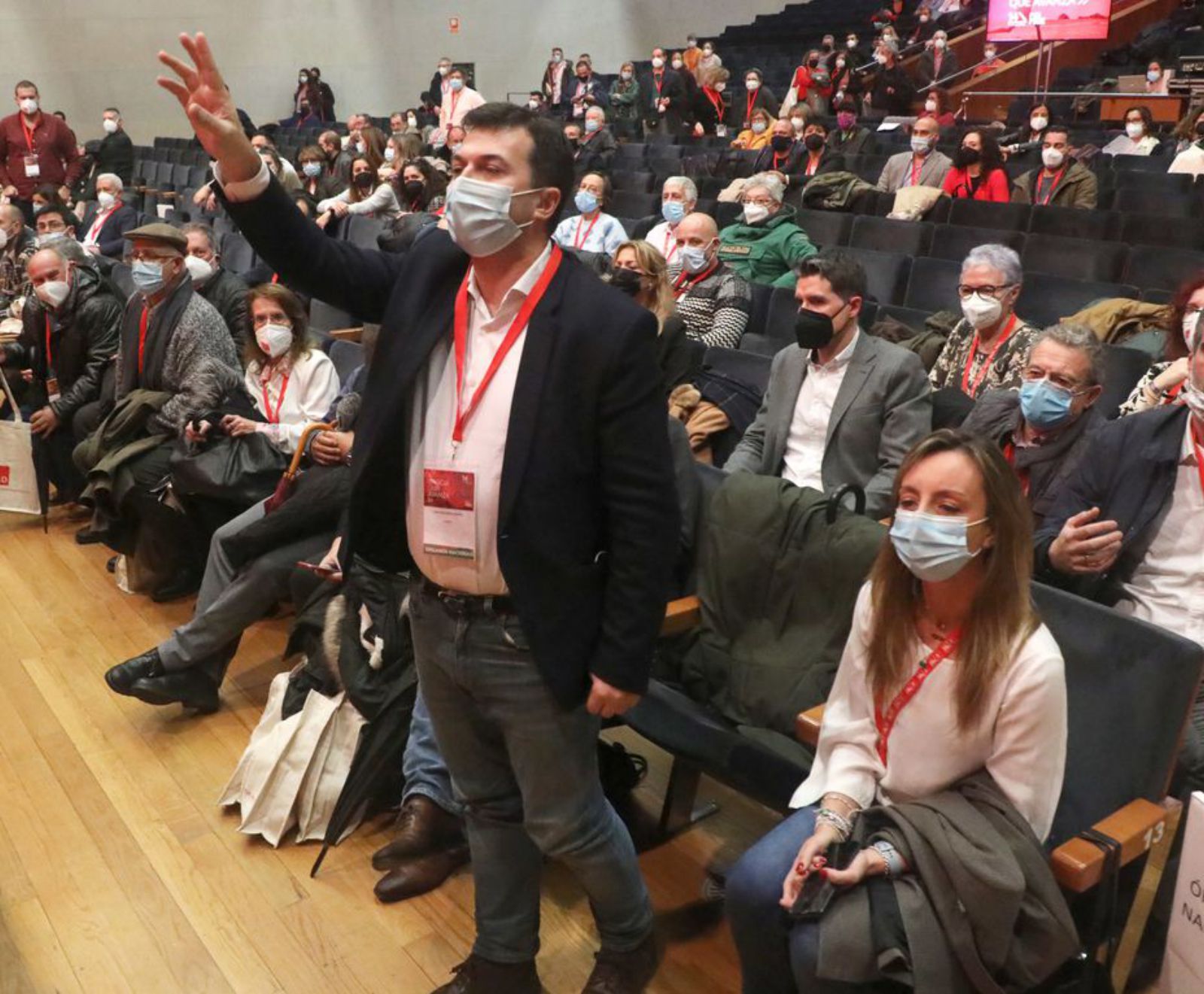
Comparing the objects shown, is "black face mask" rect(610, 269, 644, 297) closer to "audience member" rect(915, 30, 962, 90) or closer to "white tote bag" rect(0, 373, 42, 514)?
"white tote bag" rect(0, 373, 42, 514)

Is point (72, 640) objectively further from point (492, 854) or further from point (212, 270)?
point (492, 854)

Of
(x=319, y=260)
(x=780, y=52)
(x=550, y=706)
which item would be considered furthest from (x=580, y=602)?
(x=780, y=52)

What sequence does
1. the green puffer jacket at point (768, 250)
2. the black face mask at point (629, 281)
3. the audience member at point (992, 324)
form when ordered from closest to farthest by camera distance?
the audience member at point (992, 324)
the black face mask at point (629, 281)
the green puffer jacket at point (768, 250)

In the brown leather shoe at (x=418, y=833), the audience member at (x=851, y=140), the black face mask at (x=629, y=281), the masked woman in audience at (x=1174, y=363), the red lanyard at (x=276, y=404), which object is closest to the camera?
the brown leather shoe at (x=418, y=833)

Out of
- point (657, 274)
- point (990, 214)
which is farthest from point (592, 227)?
point (657, 274)

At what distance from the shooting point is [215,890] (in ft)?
7.41

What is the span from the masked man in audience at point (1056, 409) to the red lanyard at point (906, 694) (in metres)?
0.82

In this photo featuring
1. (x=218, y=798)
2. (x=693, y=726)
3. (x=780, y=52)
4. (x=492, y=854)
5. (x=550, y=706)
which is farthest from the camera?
(x=780, y=52)

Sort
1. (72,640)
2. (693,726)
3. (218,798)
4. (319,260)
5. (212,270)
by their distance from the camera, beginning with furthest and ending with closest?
1. (212,270)
2. (72,640)
3. (218,798)
4. (693,726)
5. (319,260)

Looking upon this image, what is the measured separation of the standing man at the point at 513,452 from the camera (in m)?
1.48

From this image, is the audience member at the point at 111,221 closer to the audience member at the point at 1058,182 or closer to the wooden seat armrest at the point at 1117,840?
the audience member at the point at 1058,182

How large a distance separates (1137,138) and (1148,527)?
6915mm

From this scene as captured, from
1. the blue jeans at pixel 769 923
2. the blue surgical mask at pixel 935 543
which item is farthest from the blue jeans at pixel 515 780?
the blue surgical mask at pixel 935 543

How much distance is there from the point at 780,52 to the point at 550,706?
45.5ft
